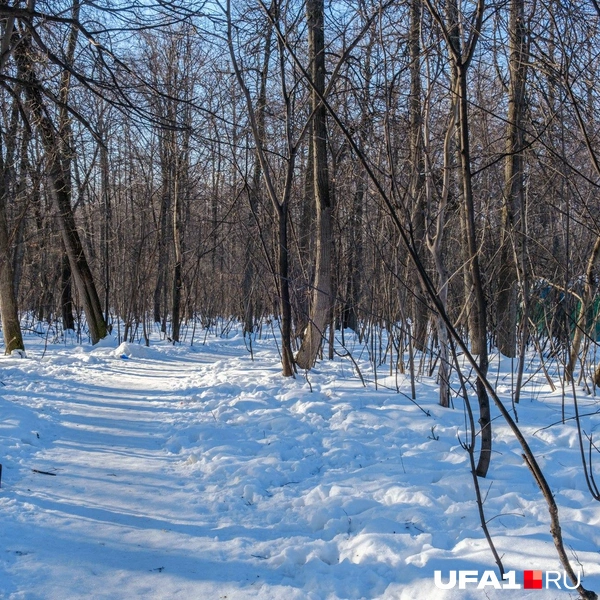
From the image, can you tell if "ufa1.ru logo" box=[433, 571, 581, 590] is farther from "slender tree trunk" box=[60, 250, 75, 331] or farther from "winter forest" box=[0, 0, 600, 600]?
"slender tree trunk" box=[60, 250, 75, 331]

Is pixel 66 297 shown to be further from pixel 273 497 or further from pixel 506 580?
pixel 506 580

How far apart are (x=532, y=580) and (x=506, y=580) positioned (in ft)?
0.37

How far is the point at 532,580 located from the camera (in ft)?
8.18

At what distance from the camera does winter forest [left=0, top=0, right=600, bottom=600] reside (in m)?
2.91

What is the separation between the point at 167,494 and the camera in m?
3.93

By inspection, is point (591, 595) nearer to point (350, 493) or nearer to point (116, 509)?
point (350, 493)

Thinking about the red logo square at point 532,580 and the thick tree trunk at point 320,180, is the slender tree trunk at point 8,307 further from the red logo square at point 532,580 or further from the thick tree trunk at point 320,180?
the red logo square at point 532,580

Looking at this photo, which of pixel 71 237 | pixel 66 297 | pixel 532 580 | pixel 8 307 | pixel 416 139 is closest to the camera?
pixel 532 580

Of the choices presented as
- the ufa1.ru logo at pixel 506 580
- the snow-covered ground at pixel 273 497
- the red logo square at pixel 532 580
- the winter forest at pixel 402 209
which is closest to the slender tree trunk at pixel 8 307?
the winter forest at pixel 402 209

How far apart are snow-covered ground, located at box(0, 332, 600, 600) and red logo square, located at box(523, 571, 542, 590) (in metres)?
0.04

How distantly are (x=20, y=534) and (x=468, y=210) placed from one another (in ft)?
9.83

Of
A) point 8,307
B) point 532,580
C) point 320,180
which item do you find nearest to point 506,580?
point 532,580

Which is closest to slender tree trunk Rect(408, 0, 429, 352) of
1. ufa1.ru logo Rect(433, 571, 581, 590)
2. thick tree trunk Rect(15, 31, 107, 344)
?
ufa1.ru logo Rect(433, 571, 581, 590)

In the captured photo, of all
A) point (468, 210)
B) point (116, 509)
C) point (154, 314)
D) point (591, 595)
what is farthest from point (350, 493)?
point (154, 314)
